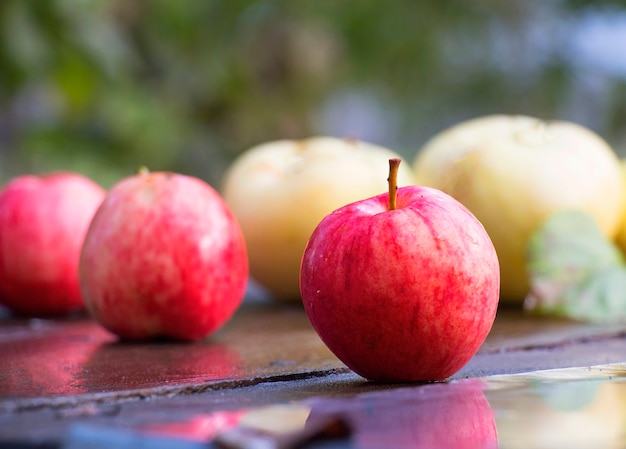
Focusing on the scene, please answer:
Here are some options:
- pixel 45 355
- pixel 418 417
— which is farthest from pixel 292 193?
pixel 418 417

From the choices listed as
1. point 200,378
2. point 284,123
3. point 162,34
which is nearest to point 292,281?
point 200,378

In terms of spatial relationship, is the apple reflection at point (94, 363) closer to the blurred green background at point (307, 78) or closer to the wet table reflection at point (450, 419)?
the wet table reflection at point (450, 419)

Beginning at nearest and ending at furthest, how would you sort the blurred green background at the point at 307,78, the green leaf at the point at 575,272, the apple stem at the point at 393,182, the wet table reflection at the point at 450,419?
the wet table reflection at the point at 450,419 → the apple stem at the point at 393,182 → the green leaf at the point at 575,272 → the blurred green background at the point at 307,78

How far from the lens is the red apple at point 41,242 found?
1114mm

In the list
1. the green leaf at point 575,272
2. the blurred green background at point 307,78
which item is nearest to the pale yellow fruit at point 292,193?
the green leaf at point 575,272

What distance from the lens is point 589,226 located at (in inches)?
43.1

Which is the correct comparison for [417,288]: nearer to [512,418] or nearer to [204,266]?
[512,418]

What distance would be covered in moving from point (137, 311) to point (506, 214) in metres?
0.50

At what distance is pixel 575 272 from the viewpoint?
1.04 meters

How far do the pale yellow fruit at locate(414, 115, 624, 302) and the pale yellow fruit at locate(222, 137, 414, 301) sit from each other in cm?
9

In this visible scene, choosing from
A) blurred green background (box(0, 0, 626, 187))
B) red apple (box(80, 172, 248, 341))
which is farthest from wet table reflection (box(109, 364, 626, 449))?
blurred green background (box(0, 0, 626, 187))

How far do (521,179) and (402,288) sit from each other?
0.57 meters

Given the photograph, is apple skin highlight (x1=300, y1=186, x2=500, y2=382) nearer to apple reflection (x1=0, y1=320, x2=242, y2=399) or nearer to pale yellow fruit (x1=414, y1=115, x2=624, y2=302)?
apple reflection (x1=0, y1=320, x2=242, y2=399)

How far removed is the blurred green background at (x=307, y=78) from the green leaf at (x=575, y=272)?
5.15 feet
